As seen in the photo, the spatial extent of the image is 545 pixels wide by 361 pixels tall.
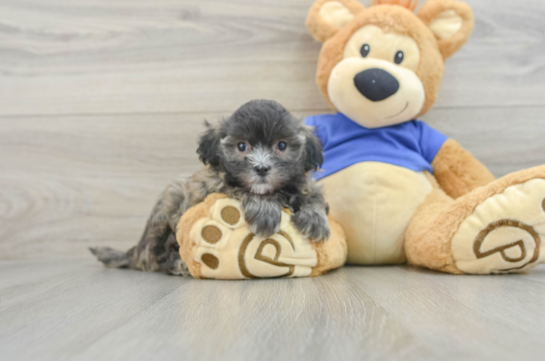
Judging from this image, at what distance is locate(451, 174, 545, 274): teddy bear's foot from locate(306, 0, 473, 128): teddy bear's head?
47 cm

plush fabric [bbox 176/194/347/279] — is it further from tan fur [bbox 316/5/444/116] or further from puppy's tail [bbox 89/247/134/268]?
tan fur [bbox 316/5/444/116]

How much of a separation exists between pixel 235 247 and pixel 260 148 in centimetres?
29

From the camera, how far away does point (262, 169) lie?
1.16 meters

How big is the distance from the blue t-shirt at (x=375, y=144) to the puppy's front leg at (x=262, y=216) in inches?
15.3

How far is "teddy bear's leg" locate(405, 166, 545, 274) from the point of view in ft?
3.80

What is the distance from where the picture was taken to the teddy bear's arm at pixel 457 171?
156 cm

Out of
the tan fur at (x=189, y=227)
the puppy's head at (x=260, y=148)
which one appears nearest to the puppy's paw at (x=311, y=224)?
the puppy's head at (x=260, y=148)

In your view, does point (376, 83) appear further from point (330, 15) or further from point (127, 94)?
point (127, 94)

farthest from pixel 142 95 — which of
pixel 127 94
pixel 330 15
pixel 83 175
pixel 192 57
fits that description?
pixel 330 15

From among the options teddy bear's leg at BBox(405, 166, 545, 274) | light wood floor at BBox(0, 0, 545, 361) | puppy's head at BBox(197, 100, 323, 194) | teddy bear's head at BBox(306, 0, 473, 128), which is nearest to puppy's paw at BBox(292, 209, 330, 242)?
puppy's head at BBox(197, 100, 323, 194)

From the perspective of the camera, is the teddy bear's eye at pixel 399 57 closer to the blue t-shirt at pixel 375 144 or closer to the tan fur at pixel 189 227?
the blue t-shirt at pixel 375 144

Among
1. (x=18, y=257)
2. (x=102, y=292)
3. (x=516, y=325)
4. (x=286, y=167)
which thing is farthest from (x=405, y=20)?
(x=18, y=257)

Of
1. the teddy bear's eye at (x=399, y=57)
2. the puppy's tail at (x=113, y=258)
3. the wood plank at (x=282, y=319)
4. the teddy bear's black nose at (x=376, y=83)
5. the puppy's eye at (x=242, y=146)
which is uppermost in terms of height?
the teddy bear's eye at (x=399, y=57)

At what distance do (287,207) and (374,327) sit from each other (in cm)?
60
